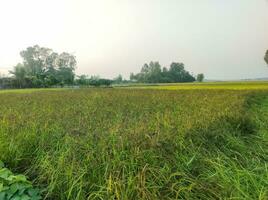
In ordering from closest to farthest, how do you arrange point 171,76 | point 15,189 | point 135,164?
point 15,189 → point 135,164 → point 171,76

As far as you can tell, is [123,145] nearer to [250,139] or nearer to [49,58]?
[250,139]

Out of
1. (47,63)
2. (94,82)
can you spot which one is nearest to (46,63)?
(47,63)

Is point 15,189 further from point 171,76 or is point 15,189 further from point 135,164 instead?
point 171,76

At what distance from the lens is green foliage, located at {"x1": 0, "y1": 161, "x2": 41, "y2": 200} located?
3195 mm

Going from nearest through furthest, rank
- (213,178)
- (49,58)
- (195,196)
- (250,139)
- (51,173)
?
(195,196) → (213,178) → (51,173) → (250,139) → (49,58)

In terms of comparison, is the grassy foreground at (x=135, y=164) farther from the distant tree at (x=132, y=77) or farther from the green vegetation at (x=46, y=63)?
the distant tree at (x=132, y=77)

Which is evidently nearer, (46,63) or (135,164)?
(135,164)

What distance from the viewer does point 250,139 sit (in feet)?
21.4

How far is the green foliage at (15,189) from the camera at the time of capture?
3.20 meters

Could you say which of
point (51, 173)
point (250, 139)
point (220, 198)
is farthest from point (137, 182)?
point (250, 139)

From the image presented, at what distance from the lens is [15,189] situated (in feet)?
10.7

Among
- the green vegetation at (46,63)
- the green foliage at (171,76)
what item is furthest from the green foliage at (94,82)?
the green foliage at (171,76)

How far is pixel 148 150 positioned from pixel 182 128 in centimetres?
169

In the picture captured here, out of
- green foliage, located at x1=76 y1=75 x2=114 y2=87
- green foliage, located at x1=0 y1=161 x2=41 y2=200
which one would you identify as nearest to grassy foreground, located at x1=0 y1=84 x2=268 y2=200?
green foliage, located at x1=0 y1=161 x2=41 y2=200
